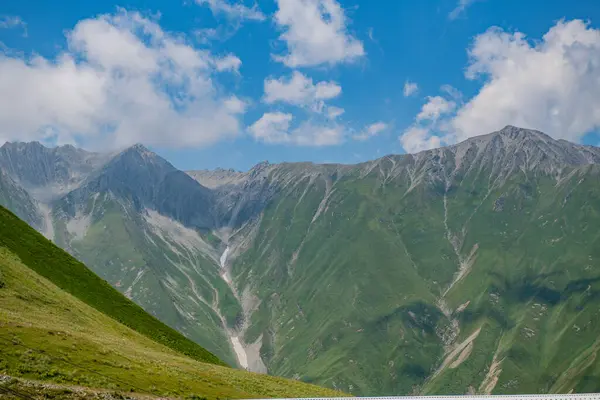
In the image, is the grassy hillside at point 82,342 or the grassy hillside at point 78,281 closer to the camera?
the grassy hillside at point 82,342

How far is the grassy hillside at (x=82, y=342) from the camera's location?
4834 centimetres

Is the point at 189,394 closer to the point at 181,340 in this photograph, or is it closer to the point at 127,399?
the point at 127,399

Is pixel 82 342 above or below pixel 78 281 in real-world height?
below

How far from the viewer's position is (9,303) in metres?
70.1

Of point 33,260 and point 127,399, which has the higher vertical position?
point 33,260

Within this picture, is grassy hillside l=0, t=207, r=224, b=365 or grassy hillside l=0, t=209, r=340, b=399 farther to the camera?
grassy hillside l=0, t=207, r=224, b=365

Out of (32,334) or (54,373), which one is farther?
(32,334)

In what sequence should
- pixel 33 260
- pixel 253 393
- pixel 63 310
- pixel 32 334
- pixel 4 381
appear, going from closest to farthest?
pixel 4 381, pixel 32 334, pixel 253 393, pixel 63 310, pixel 33 260

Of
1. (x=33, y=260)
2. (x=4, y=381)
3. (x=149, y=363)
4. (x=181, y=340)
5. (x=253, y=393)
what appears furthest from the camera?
(x=181, y=340)

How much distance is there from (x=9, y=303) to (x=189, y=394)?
3074 centimetres

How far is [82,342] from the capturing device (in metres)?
57.0

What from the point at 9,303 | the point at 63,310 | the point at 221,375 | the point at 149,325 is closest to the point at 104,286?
the point at 149,325

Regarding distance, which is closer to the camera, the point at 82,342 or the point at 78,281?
the point at 82,342

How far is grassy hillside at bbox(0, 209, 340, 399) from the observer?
4834 centimetres
